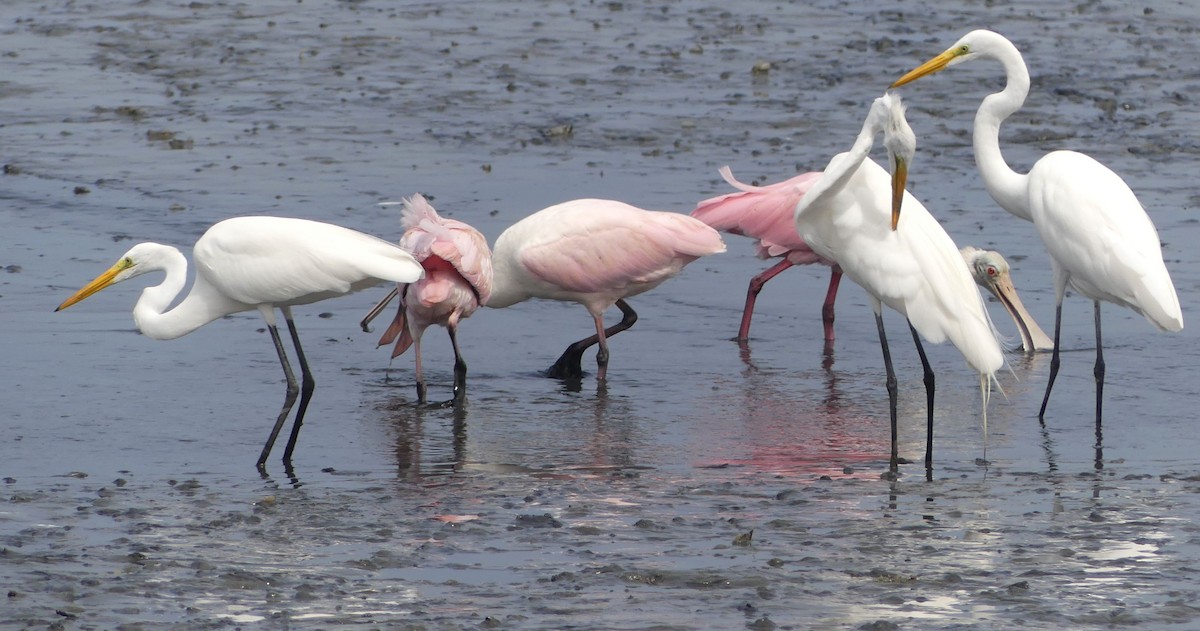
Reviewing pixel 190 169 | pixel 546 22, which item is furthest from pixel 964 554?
pixel 546 22

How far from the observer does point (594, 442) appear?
8273 mm

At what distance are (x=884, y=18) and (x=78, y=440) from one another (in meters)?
13.3

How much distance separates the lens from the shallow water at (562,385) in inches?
240

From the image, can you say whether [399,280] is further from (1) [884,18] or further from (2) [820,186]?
(1) [884,18]

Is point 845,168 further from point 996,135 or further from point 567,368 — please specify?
point 567,368

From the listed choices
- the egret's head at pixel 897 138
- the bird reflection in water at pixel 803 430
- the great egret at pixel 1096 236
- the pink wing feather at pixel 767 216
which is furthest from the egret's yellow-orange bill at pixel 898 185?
the pink wing feather at pixel 767 216

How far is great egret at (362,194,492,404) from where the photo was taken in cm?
909

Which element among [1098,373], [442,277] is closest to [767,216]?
[442,277]

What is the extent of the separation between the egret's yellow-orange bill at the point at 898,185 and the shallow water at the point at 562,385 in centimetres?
105

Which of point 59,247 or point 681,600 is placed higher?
point 59,247

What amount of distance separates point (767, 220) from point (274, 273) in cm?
369

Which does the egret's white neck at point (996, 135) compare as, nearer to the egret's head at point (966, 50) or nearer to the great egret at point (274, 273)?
the egret's head at point (966, 50)

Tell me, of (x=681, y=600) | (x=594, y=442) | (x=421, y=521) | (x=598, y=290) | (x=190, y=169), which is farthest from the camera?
(x=190, y=169)

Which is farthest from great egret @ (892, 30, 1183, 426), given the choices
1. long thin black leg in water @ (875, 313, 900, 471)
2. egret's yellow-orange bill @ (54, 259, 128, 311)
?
egret's yellow-orange bill @ (54, 259, 128, 311)
